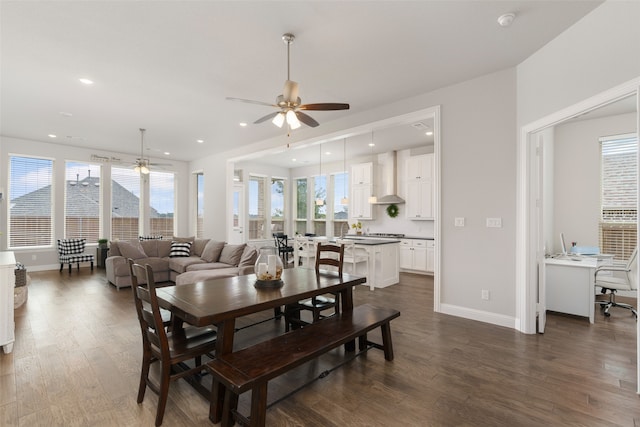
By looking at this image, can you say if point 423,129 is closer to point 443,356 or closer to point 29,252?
point 443,356

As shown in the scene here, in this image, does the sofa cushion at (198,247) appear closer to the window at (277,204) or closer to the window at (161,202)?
the window at (161,202)

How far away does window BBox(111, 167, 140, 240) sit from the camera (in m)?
8.17

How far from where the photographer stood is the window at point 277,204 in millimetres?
10367

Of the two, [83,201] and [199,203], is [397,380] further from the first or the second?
[83,201]

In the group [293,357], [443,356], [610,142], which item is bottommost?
[443,356]

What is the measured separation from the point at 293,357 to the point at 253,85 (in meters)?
3.39

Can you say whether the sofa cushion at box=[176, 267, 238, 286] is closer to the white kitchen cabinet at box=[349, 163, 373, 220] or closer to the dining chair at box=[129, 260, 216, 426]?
the dining chair at box=[129, 260, 216, 426]

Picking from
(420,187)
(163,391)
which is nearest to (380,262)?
(420,187)

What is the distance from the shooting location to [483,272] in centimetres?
378

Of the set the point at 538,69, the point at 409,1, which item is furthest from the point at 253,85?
the point at 538,69

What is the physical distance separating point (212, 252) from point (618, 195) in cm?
726

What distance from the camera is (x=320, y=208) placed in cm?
1009

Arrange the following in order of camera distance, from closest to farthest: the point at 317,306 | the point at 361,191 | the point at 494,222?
the point at 317,306
the point at 494,222
the point at 361,191

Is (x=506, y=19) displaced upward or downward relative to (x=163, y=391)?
upward
